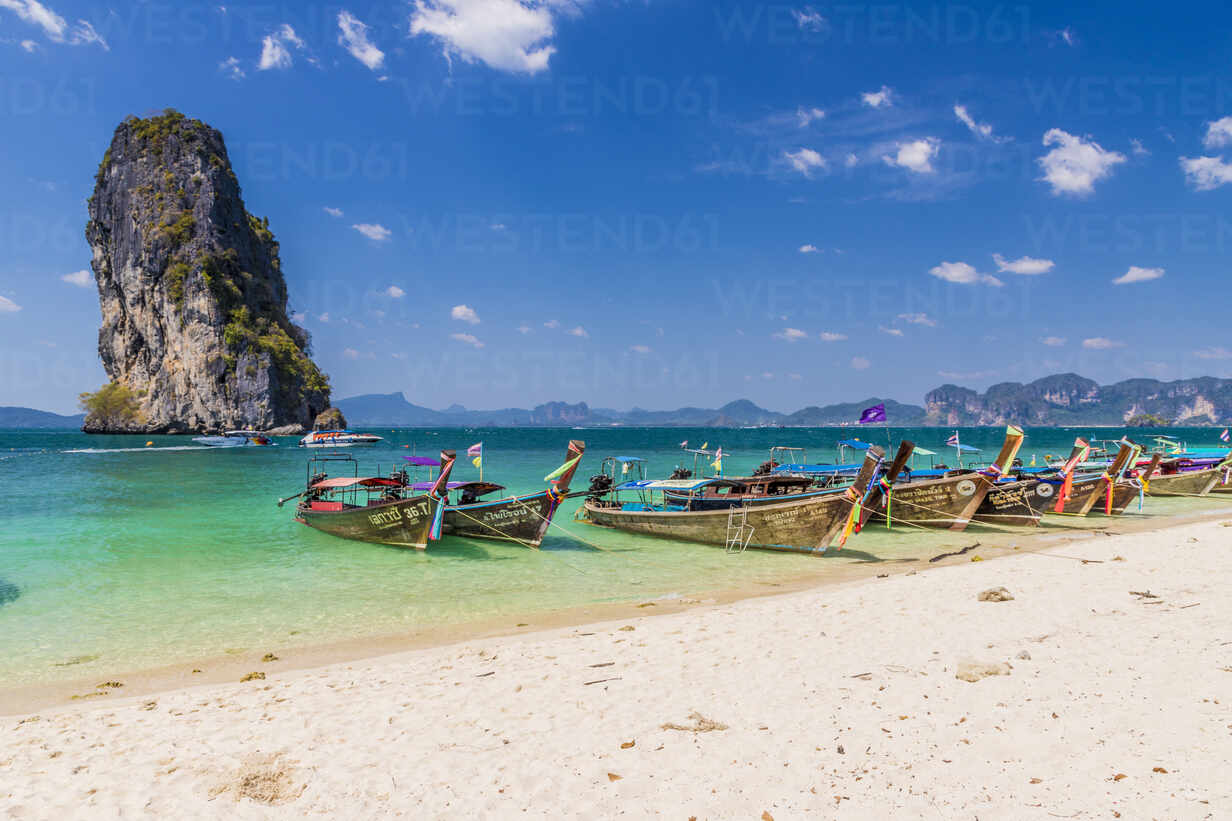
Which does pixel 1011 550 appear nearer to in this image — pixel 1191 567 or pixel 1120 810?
pixel 1191 567

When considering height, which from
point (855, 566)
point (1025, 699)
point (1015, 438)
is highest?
point (1015, 438)

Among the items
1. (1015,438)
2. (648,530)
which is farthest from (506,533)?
(1015,438)

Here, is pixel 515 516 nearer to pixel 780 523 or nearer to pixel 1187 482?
pixel 780 523

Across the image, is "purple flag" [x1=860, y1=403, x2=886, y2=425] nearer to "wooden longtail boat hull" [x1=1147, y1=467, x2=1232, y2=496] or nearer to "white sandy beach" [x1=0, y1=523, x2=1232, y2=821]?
"white sandy beach" [x1=0, y1=523, x2=1232, y2=821]

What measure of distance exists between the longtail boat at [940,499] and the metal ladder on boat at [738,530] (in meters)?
4.90

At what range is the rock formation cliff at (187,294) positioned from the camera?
310 feet

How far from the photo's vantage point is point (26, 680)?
8.66 meters

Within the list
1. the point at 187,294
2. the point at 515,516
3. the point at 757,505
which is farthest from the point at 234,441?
the point at 757,505

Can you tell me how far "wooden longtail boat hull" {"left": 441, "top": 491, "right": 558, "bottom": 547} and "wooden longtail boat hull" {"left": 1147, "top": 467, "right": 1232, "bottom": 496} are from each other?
1165 inches

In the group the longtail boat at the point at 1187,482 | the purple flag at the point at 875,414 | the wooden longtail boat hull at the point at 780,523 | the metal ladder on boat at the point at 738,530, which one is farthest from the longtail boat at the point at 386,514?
the longtail boat at the point at 1187,482

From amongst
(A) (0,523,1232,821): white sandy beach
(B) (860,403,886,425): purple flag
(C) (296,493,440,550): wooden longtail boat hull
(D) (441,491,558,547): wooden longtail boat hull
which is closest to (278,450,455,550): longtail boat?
(C) (296,493,440,550): wooden longtail boat hull

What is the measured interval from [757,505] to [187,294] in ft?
339

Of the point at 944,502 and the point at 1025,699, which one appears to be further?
the point at 944,502

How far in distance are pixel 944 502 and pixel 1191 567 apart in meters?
8.94
